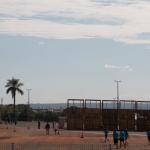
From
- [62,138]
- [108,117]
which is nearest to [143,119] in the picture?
[108,117]

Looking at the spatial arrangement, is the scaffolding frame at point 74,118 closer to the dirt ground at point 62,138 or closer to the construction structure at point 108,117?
the construction structure at point 108,117

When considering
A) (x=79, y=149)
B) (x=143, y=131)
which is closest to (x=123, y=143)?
(x=79, y=149)

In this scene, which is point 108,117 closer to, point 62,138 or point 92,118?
point 92,118

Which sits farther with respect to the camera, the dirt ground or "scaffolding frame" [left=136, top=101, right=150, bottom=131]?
"scaffolding frame" [left=136, top=101, right=150, bottom=131]

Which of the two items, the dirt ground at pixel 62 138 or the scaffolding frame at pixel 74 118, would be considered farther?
the scaffolding frame at pixel 74 118

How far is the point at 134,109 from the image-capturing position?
206 feet

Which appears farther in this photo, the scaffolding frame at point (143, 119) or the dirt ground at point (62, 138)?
the scaffolding frame at point (143, 119)

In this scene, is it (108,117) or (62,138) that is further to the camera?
(108,117)

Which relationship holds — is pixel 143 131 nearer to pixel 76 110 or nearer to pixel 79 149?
pixel 76 110

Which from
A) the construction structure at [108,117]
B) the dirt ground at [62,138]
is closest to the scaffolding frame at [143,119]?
the construction structure at [108,117]

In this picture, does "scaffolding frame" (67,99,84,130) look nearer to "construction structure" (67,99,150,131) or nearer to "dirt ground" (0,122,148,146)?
"construction structure" (67,99,150,131)

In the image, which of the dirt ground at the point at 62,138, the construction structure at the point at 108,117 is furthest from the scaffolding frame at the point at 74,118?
the dirt ground at the point at 62,138

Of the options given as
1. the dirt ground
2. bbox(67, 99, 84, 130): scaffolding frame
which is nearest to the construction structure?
bbox(67, 99, 84, 130): scaffolding frame

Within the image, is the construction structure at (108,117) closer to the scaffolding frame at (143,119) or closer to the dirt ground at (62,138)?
the scaffolding frame at (143,119)
